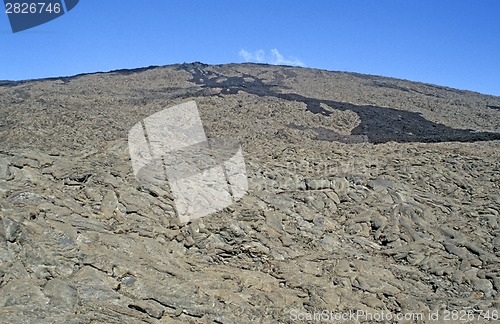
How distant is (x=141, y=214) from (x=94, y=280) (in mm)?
2260

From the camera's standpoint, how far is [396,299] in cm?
711

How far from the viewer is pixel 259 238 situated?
26.7 ft

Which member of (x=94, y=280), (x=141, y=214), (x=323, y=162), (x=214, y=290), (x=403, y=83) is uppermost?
(x=403, y=83)

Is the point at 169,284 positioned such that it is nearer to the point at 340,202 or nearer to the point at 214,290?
the point at 214,290

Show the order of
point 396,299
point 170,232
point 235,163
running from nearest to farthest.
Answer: point 396,299 → point 170,232 → point 235,163

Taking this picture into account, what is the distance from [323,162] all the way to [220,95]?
59.6ft

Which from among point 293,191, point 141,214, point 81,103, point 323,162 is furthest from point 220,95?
point 141,214

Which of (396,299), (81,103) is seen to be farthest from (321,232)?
(81,103)

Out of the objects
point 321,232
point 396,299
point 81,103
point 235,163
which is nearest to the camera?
point 396,299

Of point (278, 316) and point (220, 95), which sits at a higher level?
point (220, 95)

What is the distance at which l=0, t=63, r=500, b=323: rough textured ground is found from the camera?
18.8ft

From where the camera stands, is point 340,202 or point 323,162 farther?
point 323,162

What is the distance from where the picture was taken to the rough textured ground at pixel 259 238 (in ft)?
18.8

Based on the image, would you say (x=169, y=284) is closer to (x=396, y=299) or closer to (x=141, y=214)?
(x=141, y=214)
